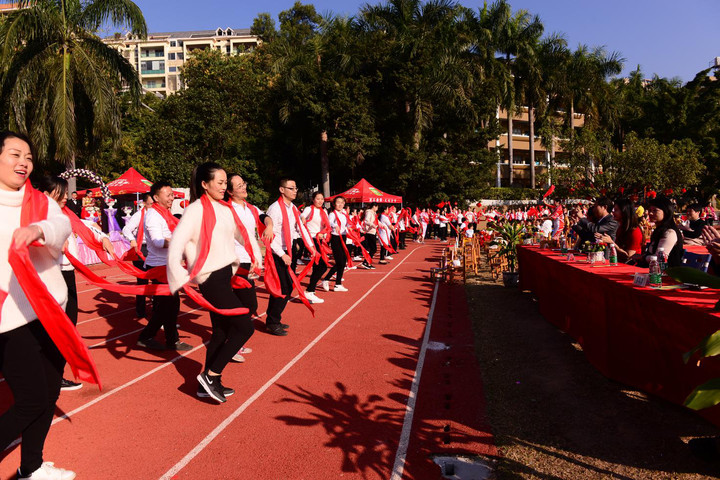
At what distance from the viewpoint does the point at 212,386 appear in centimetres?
450

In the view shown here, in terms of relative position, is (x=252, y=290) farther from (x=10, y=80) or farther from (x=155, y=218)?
(x=10, y=80)

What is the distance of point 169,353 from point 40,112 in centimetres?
1538

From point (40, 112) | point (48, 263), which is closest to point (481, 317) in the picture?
point (48, 263)

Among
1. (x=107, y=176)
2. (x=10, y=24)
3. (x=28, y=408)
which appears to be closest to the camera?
(x=28, y=408)

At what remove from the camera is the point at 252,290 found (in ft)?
18.0

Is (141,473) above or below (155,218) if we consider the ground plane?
below

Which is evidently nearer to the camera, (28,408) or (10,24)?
(28,408)

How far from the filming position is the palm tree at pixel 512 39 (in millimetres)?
37031

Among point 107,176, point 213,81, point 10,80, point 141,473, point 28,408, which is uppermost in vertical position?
point 213,81

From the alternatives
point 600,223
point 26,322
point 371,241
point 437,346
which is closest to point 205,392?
point 26,322

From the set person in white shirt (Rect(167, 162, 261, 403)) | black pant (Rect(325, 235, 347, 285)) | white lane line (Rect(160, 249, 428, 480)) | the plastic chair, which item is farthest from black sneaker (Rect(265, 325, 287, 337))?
the plastic chair

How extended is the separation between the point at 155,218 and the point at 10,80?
53.0ft

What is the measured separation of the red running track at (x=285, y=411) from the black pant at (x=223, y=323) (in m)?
0.44

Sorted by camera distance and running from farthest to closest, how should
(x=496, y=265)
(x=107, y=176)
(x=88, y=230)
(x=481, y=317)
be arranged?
(x=107, y=176) < (x=496, y=265) < (x=481, y=317) < (x=88, y=230)
